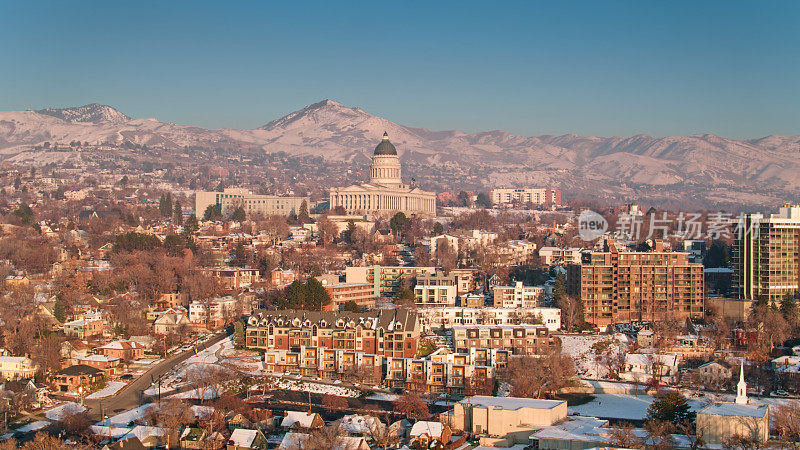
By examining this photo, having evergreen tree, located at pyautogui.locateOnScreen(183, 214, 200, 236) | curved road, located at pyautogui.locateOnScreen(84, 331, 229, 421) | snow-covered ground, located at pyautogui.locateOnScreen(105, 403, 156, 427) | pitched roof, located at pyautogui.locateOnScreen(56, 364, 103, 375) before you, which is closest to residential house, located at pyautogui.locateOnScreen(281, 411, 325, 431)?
snow-covered ground, located at pyautogui.locateOnScreen(105, 403, 156, 427)

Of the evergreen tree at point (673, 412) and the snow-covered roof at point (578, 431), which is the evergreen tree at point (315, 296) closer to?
the snow-covered roof at point (578, 431)

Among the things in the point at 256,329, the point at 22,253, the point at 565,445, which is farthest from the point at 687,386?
the point at 22,253

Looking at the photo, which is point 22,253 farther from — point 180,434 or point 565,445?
point 565,445

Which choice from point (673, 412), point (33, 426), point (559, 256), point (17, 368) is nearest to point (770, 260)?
point (559, 256)

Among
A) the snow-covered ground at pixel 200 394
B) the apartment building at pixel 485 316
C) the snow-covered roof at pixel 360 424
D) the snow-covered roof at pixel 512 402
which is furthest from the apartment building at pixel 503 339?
the snow-covered ground at pixel 200 394

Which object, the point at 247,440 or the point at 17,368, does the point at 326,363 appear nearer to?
the point at 247,440

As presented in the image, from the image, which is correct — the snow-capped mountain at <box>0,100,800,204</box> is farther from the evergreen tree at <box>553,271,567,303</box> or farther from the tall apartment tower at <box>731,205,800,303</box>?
the evergreen tree at <box>553,271,567,303</box>
